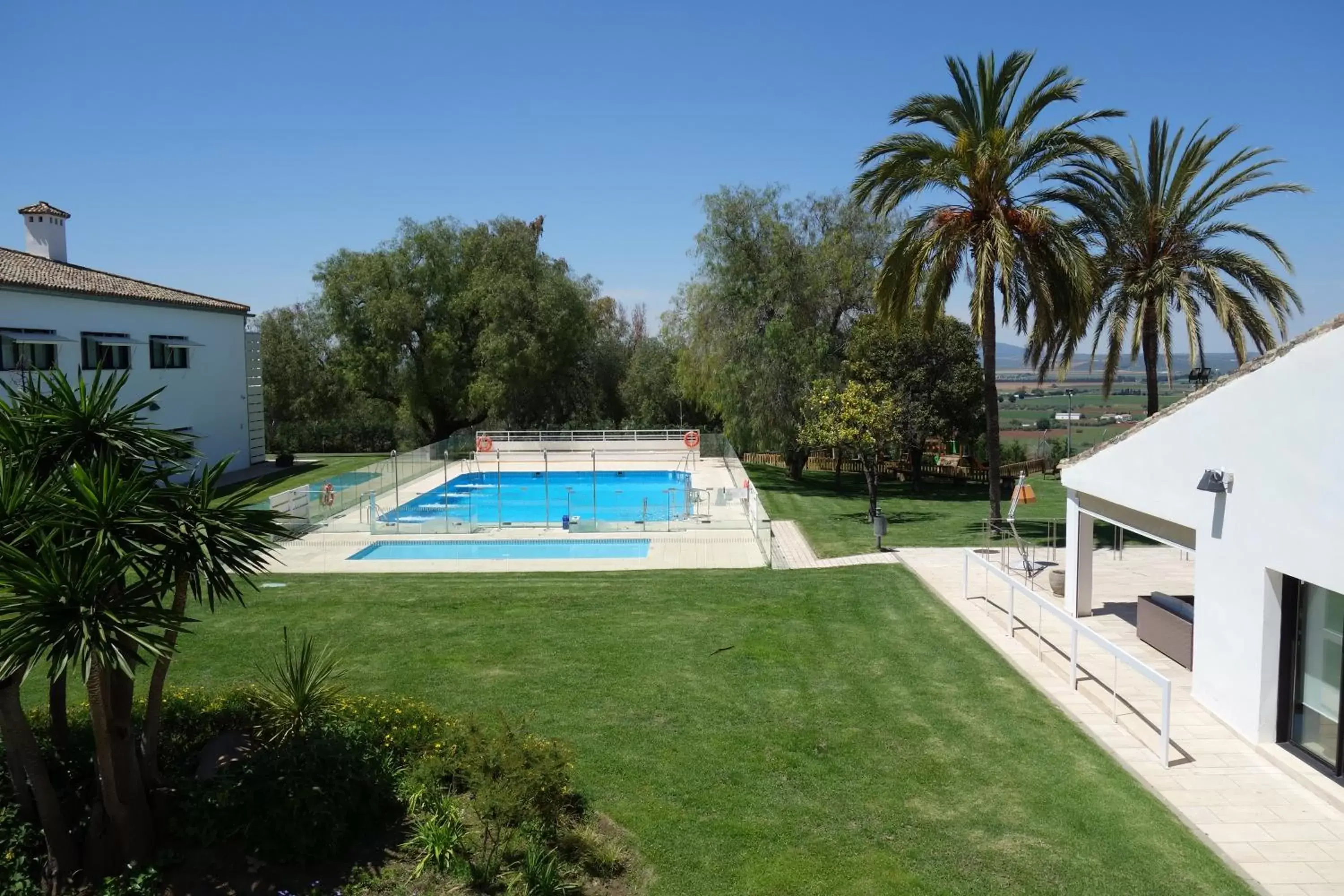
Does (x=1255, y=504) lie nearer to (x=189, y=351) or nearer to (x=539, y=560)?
(x=539, y=560)

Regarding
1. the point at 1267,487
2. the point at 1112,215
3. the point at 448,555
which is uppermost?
the point at 1112,215

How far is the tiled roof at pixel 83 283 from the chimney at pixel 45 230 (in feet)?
1.62

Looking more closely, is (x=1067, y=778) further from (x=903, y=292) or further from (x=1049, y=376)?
(x=1049, y=376)

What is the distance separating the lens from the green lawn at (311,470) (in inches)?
1310

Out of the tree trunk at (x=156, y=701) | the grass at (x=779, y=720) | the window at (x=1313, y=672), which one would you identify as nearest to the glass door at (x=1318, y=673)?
the window at (x=1313, y=672)

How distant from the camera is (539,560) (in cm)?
2144

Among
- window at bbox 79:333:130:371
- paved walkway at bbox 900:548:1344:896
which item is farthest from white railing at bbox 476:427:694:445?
paved walkway at bbox 900:548:1344:896

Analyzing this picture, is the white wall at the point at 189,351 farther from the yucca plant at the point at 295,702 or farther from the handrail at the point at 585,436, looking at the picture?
the yucca plant at the point at 295,702

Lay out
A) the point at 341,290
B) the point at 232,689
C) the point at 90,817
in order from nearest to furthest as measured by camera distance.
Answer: the point at 90,817
the point at 232,689
the point at 341,290

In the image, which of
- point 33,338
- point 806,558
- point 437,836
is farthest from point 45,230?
point 437,836

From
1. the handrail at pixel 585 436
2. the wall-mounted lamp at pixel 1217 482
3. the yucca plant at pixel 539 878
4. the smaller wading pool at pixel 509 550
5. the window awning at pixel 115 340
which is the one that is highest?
the window awning at pixel 115 340

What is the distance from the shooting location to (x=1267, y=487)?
9250mm

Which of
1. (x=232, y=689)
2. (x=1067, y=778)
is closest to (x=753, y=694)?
(x=1067, y=778)

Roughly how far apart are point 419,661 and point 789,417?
24.2 metres
